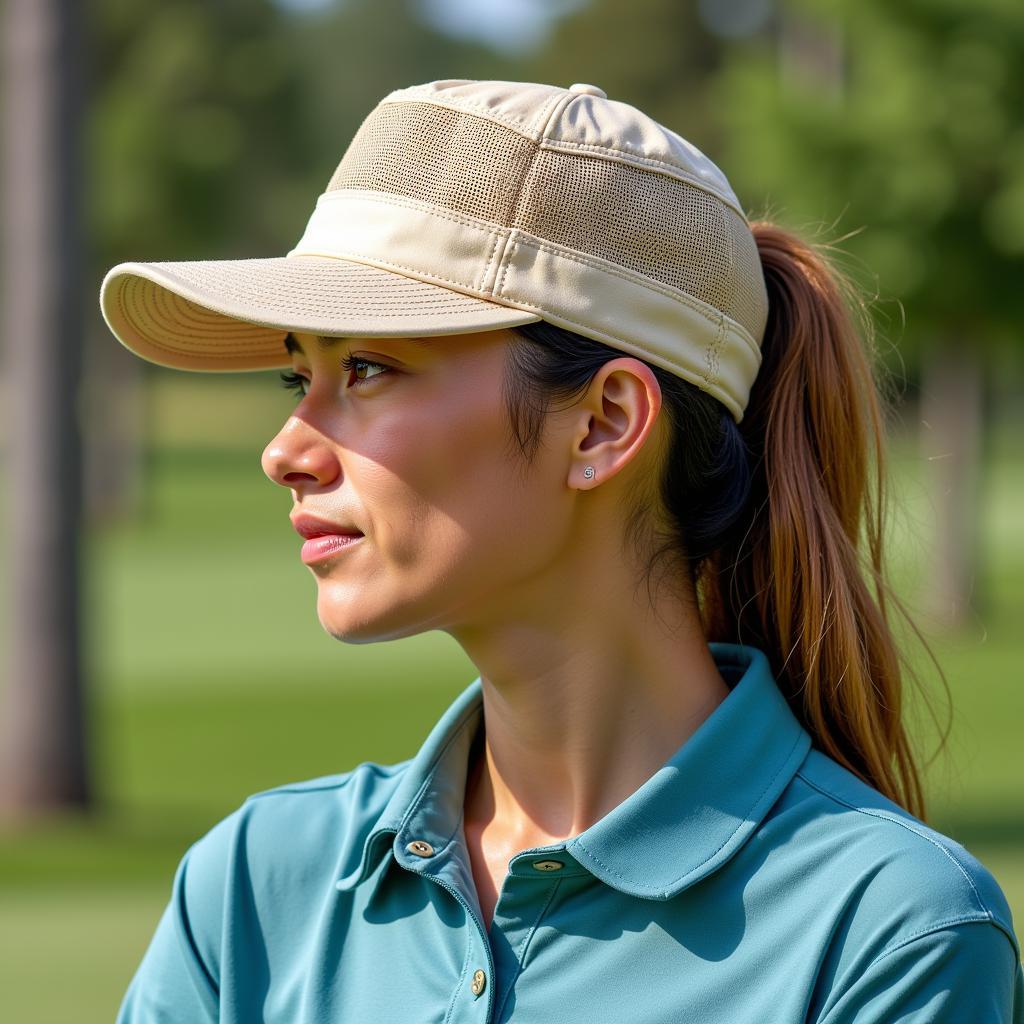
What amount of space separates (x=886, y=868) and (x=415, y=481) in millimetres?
637

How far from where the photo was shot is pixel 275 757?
1124cm

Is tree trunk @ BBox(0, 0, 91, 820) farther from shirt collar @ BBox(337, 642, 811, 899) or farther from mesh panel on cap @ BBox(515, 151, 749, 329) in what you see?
mesh panel on cap @ BBox(515, 151, 749, 329)

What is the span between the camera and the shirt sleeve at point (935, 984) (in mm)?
1815

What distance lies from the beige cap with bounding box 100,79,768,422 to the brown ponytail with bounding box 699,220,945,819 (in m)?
0.16

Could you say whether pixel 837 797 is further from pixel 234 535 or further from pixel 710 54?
pixel 710 54

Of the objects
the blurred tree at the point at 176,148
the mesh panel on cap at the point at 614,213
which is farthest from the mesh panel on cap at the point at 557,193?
the blurred tree at the point at 176,148

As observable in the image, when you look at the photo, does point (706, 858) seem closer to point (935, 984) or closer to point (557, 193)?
point (935, 984)

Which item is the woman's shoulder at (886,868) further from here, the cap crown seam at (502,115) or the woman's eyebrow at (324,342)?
the cap crown seam at (502,115)

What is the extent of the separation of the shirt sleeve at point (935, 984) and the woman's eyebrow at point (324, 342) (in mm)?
800

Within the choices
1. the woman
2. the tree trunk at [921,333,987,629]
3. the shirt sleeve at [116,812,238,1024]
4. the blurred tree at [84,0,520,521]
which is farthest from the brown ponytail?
the blurred tree at [84,0,520,521]

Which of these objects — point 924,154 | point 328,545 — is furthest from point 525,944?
point 924,154

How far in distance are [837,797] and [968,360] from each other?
51.9 ft

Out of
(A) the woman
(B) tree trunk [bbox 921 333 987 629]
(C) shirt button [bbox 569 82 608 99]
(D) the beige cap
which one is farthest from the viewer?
(B) tree trunk [bbox 921 333 987 629]

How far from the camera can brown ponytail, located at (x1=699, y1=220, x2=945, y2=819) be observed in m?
2.25
